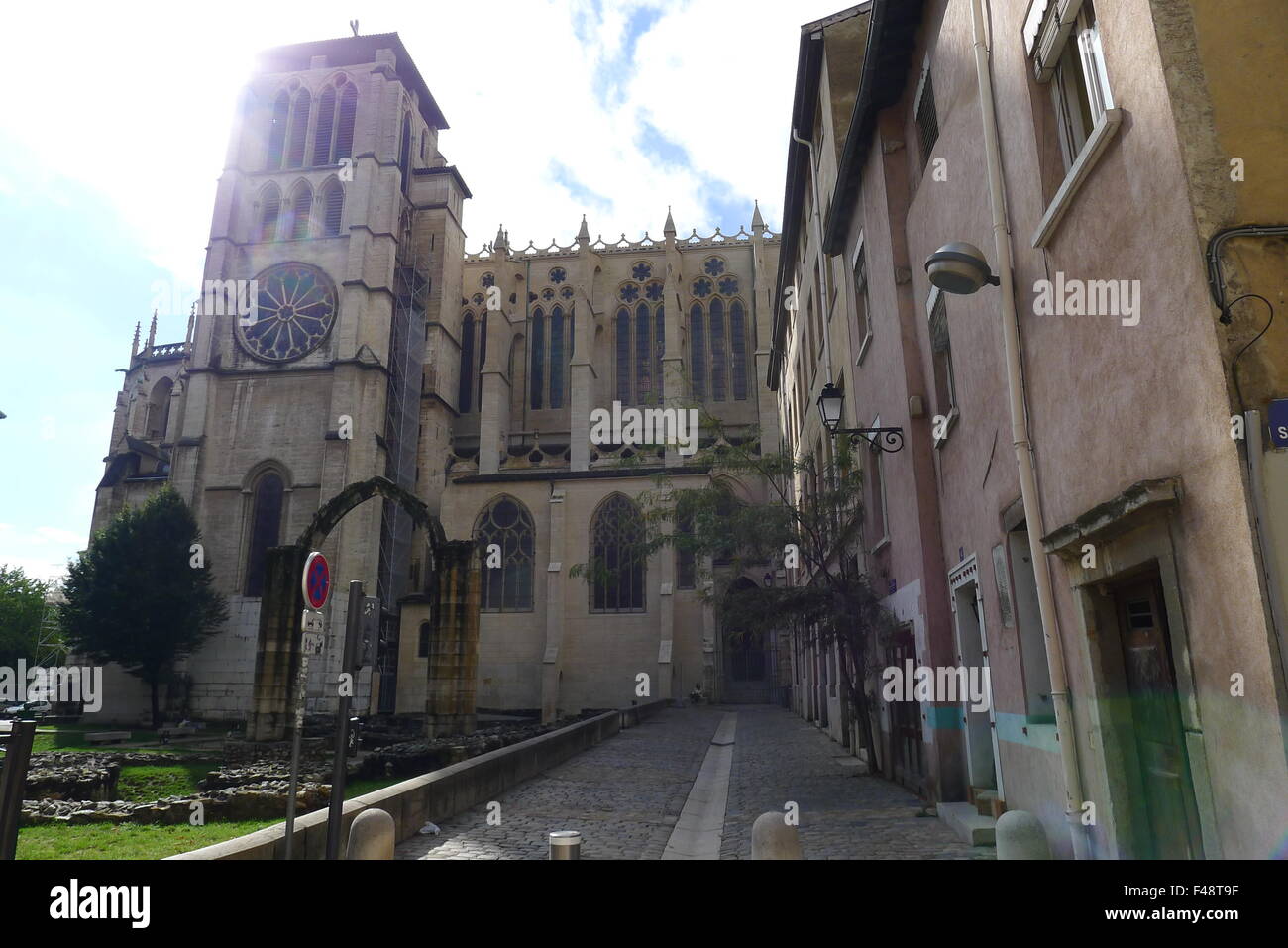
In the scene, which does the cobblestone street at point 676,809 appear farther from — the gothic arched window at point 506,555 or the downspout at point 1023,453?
the gothic arched window at point 506,555

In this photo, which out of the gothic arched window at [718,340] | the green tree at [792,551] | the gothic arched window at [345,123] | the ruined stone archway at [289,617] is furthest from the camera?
the gothic arched window at [718,340]

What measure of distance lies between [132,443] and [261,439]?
9.70 m

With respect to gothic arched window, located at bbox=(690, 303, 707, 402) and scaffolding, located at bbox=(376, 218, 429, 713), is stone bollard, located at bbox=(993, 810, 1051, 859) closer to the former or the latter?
scaffolding, located at bbox=(376, 218, 429, 713)

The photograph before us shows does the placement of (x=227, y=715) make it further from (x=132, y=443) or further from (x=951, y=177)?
(x=951, y=177)

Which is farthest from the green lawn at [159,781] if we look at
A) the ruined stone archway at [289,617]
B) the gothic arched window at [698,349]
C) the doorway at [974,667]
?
the gothic arched window at [698,349]

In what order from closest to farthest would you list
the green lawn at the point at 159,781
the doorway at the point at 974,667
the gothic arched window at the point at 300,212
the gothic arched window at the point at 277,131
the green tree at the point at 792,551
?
1. the doorway at the point at 974,667
2. the green tree at the point at 792,551
3. the green lawn at the point at 159,781
4. the gothic arched window at the point at 300,212
5. the gothic arched window at the point at 277,131

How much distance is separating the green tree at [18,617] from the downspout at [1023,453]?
6187 cm

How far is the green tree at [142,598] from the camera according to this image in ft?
102

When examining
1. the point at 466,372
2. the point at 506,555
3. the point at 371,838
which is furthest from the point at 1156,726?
the point at 466,372

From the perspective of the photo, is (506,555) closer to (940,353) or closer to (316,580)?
(940,353)

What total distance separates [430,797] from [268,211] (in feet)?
125

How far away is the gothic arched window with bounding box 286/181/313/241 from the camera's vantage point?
127ft

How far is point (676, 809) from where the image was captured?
9602mm

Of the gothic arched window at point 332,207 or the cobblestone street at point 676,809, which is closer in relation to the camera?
the cobblestone street at point 676,809
